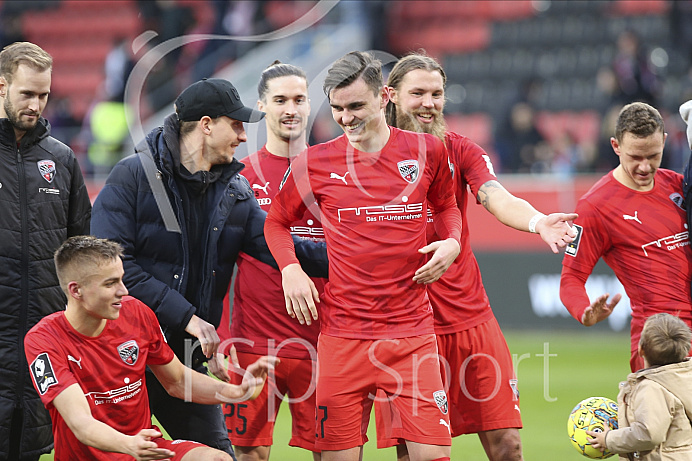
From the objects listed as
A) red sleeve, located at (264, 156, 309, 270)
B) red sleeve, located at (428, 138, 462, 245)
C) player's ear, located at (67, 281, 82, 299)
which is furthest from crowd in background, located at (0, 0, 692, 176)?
player's ear, located at (67, 281, 82, 299)

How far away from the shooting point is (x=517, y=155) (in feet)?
55.9

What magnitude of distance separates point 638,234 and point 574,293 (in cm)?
59

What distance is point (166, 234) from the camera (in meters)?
5.94

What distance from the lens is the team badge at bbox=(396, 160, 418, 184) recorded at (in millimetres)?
5629

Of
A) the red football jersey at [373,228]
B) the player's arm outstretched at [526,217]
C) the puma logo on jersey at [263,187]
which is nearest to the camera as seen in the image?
the player's arm outstretched at [526,217]

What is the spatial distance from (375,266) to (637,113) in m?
2.10

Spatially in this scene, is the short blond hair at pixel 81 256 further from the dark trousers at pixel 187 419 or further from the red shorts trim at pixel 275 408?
the red shorts trim at pixel 275 408

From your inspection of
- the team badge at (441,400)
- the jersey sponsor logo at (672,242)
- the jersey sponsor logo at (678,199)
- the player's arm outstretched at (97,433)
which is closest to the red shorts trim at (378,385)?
the team badge at (441,400)

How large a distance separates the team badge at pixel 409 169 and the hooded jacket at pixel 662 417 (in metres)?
1.78

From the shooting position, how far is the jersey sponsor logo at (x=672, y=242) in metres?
6.32

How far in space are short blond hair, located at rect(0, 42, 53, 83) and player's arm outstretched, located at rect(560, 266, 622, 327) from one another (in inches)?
140

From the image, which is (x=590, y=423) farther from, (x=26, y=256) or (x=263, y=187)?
(x=26, y=256)

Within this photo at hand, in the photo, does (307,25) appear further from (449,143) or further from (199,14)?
(449,143)

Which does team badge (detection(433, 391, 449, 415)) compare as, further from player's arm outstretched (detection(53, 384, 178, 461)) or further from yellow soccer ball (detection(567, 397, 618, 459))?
player's arm outstretched (detection(53, 384, 178, 461))
